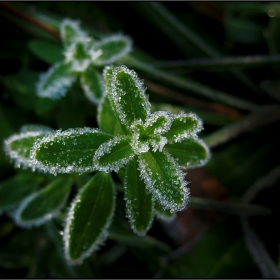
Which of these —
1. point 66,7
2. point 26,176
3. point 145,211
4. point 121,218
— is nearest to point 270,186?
point 121,218

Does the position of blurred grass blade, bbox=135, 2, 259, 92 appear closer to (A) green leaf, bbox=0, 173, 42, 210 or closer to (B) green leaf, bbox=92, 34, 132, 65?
(B) green leaf, bbox=92, 34, 132, 65

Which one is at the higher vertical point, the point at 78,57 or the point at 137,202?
the point at 78,57

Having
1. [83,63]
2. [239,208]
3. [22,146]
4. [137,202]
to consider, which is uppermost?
[83,63]

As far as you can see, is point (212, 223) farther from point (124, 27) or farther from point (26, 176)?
point (124, 27)

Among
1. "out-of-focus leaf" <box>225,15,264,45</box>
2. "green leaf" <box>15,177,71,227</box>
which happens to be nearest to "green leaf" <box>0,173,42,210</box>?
"green leaf" <box>15,177,71,227</box>

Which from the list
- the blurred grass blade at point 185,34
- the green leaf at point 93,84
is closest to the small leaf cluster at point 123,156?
the green leaf at point 93,84

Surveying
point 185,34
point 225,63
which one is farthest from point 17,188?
point 185,34

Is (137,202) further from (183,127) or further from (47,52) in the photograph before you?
(47,52)
